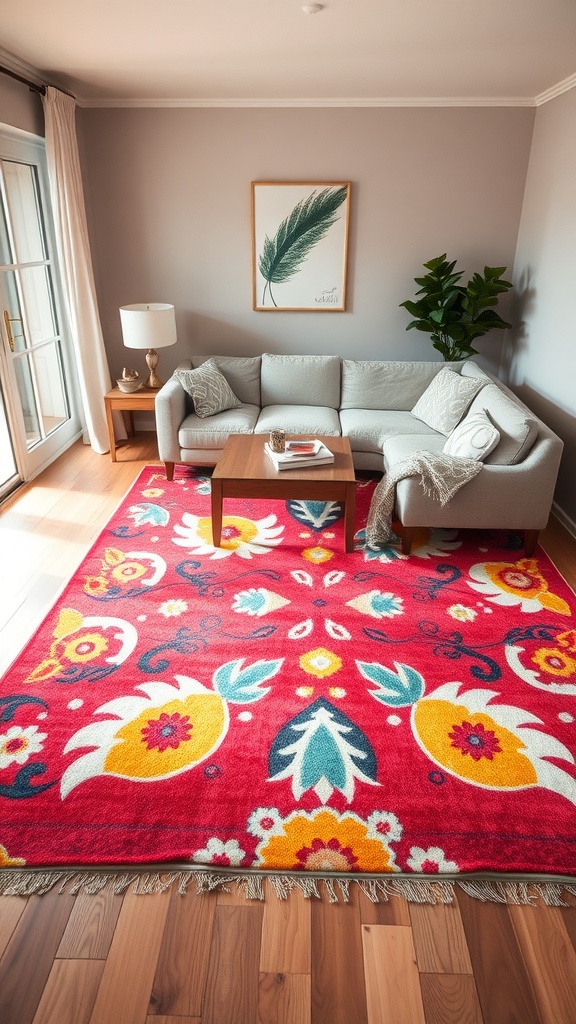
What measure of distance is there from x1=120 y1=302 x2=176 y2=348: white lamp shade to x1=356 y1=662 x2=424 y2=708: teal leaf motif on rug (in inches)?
113

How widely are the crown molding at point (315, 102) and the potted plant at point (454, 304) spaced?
102 cm

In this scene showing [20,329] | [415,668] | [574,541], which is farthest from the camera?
[20,329]

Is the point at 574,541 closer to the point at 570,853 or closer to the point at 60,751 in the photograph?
the point at 570,853

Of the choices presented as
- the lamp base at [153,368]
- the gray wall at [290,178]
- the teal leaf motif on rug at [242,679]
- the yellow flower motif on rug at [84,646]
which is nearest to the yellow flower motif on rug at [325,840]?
the teal leaf motif on rug at [242,679]

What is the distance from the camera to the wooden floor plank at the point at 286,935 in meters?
1.54

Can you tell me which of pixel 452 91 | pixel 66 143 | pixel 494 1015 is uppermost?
pixel 452 91

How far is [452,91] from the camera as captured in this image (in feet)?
13.7

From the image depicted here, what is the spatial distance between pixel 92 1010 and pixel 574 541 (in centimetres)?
313

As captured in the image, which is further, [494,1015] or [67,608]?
[67,608]

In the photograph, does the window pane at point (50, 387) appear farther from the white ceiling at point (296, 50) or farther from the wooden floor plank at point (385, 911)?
the wooden floor plank at point (385, 911)

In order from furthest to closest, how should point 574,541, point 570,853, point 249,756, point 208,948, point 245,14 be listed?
point 574,541
point 245,14
point 249,756
point 570,853
point 208,948

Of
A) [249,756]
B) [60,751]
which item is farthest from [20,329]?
[249,756]

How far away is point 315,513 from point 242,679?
5.22 ft

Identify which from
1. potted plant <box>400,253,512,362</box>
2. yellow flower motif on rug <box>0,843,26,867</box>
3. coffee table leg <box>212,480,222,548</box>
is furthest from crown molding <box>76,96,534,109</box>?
yellow flower motif on rug <box>0,843,26,867</box>
